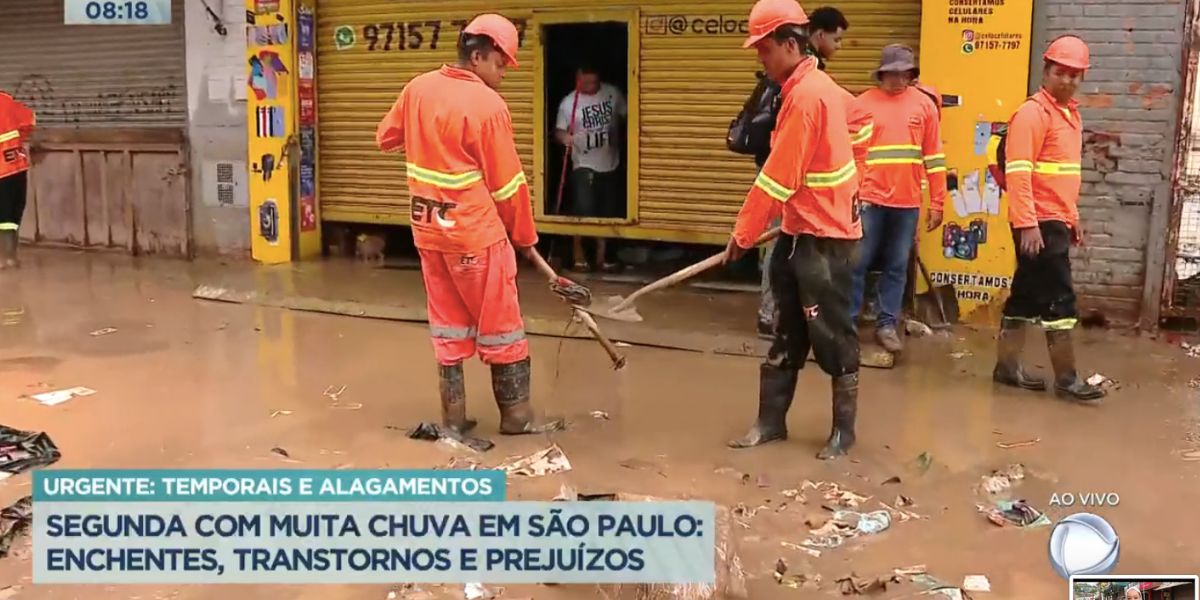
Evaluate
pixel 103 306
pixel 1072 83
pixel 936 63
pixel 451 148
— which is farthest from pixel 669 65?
pixel 103 306

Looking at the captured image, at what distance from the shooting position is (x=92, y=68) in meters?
10.1

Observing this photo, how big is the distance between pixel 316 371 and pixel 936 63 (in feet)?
13.8

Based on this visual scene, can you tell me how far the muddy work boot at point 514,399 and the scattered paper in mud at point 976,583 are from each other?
2035mm

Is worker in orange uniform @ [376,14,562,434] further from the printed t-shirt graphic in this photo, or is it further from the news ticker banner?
the printed t-shirt graphic

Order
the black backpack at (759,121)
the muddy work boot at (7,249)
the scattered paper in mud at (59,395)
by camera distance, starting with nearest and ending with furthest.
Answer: the scattered paper in mud at (59,395)
the black backpack at (759,121)
the muddy work boot at (7,249)

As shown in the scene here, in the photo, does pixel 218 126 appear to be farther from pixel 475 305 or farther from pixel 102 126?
pixel 475 305

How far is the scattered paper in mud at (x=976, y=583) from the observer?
130 inches

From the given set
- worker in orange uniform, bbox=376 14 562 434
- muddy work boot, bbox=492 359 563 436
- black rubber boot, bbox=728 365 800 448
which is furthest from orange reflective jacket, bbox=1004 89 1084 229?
muddy work boot, bbox=492 359 563 436

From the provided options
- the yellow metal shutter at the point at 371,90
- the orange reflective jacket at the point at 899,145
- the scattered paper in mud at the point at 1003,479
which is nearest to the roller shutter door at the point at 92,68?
the yellow metal shutter at the point at 371,90

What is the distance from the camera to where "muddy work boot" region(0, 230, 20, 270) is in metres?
8.00

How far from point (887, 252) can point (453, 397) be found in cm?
288

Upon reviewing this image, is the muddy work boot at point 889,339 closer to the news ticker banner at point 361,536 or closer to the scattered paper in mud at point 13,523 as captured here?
the news ticker banner at point 361,536

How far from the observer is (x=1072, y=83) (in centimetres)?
512

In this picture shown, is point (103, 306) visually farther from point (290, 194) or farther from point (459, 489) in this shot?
point (459, 489)
